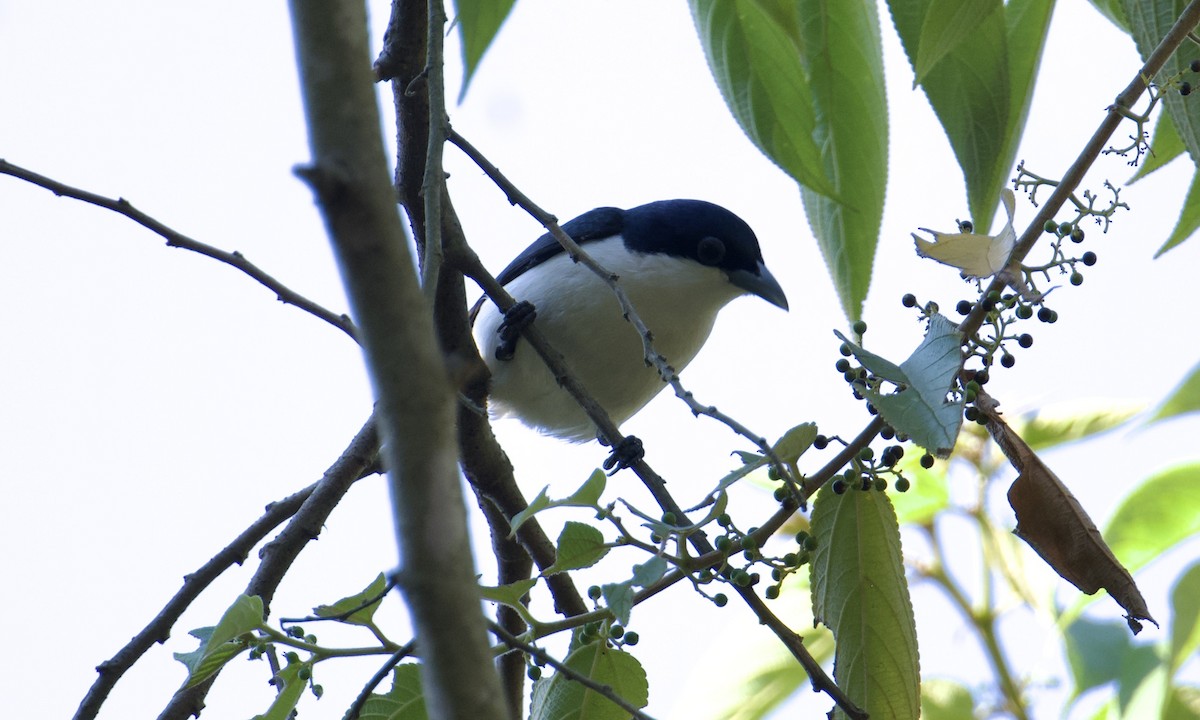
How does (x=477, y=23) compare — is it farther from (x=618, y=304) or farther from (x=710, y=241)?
(x=710, y=241)

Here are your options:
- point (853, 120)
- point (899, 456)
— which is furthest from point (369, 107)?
point (853, 120)

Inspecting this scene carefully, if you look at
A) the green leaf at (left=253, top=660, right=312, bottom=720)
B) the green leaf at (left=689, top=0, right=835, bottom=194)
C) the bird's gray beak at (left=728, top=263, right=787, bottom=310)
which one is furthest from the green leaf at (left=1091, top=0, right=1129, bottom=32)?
the bird's gray beak at (left=728, top=263, right=787, bottom=310)

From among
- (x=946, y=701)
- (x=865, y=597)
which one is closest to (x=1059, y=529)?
(x=865, y=597)

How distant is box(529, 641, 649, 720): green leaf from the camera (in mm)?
1844

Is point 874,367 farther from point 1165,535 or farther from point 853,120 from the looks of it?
point 1165,535

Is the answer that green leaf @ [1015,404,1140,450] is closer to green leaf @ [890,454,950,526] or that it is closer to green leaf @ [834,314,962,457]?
green leaf @ [890,454,950,526]

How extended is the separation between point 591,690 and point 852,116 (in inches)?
40.3

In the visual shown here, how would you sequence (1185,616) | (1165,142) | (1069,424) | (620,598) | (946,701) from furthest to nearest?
(1069,424) → (946,701) → (1185,616) → (1165,142) → (620,598)

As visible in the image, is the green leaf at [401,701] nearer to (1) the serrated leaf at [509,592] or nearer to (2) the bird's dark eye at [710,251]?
(1) the serrated leaf at [509,592]

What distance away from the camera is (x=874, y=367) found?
5.30ft

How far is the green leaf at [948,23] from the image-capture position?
1777 millimetres

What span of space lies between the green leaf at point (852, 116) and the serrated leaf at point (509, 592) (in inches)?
31.2

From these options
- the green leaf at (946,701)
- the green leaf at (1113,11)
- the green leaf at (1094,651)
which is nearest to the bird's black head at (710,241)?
the green leaf at (1094,651)

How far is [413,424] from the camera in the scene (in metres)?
0.84
